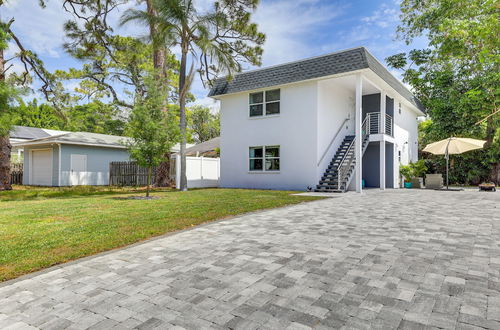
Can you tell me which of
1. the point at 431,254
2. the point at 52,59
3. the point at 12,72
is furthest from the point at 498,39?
the point at 52,59

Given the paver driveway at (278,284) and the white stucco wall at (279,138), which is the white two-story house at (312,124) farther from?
the paver driveway at (278,284)

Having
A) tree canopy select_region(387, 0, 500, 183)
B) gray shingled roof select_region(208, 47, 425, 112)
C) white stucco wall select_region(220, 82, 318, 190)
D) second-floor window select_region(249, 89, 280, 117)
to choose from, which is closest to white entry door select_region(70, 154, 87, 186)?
white stucco wall select_region(220, 82, 318, 190)

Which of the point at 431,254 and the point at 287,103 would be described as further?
the point at 287,103

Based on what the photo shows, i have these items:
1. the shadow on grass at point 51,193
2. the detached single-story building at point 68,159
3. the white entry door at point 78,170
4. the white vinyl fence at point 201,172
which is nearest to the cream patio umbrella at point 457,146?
the white vinyl fence at point 201,172

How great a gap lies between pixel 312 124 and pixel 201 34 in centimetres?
662

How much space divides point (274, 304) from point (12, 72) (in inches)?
856

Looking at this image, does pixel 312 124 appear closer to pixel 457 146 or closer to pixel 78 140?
pixel 457 146

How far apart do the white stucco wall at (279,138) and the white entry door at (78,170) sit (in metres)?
9.33

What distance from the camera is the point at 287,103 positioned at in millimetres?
14820

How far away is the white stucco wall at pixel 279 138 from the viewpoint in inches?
558

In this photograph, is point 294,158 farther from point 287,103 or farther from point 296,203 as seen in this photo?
point 296,203

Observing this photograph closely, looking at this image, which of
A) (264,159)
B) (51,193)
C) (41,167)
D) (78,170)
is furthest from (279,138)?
(41,167)

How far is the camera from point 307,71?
1383 cm

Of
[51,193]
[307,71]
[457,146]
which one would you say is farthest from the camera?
[457,146]
